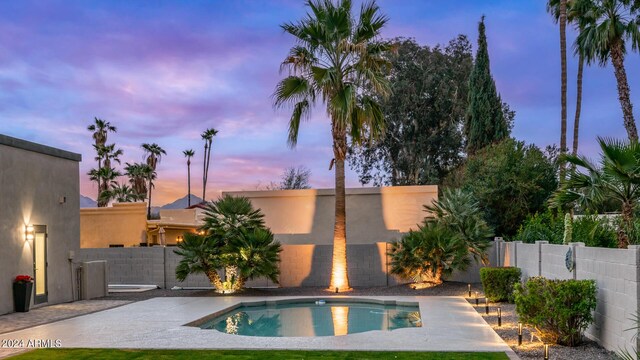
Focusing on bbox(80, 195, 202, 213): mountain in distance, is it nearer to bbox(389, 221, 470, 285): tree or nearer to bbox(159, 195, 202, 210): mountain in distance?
bbox(159, 195, 202, 210): mountain in distance

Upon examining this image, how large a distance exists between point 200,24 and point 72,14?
154 inches

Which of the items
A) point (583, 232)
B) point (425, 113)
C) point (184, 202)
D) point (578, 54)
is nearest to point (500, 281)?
point (583, 232)

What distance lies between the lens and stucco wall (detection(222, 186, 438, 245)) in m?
22.2

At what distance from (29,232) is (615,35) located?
2037 cm

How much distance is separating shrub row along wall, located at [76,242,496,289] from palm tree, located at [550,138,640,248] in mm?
9283

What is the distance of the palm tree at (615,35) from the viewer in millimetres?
21984

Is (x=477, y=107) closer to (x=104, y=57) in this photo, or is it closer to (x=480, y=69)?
(x=480, y=69)

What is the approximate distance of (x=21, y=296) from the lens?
Answer: 46.1ft

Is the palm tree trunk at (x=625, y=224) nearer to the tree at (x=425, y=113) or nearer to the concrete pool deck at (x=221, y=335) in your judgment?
the concrete pool deck at (x=221, y=335)

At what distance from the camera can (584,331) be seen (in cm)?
959

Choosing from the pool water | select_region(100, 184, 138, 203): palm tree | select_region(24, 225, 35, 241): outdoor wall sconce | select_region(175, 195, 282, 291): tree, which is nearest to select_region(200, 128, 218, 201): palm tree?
select_region(100, 184, 138, 203): palm tree

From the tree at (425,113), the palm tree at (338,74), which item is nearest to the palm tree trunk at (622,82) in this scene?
the palm tree at (338,74)

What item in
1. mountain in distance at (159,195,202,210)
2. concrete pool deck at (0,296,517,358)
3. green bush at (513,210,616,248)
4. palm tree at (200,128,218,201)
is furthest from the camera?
mountain in distance at (159,195,202,210)

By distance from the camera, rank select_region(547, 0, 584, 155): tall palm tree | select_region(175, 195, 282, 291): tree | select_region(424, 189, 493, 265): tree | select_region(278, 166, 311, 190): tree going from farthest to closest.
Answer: select_region(278, 166, 311, 190): tree < select_region(547, 0, 584, 155): tall palm tree < select_region(424, 189, 493, 265): tree < select_region(175, 195, 282, 291): tree
